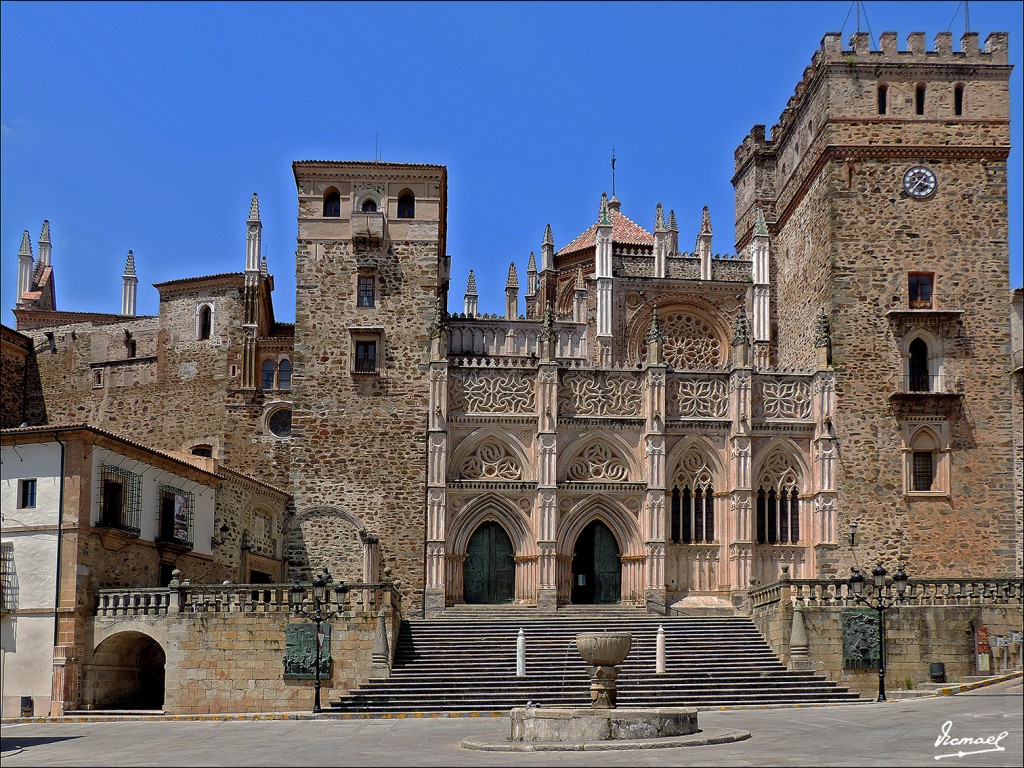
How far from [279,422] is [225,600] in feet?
57.8

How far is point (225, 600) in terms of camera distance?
35031mm

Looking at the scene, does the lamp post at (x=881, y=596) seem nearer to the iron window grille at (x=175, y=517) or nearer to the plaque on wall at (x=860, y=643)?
the plaque on wall at (x=860, y=643)

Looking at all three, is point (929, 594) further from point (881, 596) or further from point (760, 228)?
point (760, 228)

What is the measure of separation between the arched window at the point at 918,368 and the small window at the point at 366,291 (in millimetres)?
17641

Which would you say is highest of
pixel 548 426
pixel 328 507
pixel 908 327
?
pixel 908 327

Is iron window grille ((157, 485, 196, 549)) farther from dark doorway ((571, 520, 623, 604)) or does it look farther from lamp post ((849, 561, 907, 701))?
lamp post ((849, 561, 907, 701))

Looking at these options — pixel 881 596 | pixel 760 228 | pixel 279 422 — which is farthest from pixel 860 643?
pixel 279 422

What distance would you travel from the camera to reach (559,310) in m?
57.4

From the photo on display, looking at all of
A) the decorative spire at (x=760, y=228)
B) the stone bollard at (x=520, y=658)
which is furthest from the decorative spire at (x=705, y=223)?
the stone bollard at (x=520, y=658)

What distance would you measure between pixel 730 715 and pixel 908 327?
18056 millimetres

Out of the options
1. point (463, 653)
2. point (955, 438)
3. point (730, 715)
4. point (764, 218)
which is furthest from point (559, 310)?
point (730, 715)

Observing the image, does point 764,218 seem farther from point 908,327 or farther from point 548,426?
point 548,426

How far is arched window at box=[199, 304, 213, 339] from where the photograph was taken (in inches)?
2149

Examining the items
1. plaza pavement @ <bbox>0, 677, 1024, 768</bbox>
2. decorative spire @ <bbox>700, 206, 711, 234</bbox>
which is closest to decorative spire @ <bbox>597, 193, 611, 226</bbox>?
decorative spire @ <bbox>700, 206, 711, 234</bbox>
